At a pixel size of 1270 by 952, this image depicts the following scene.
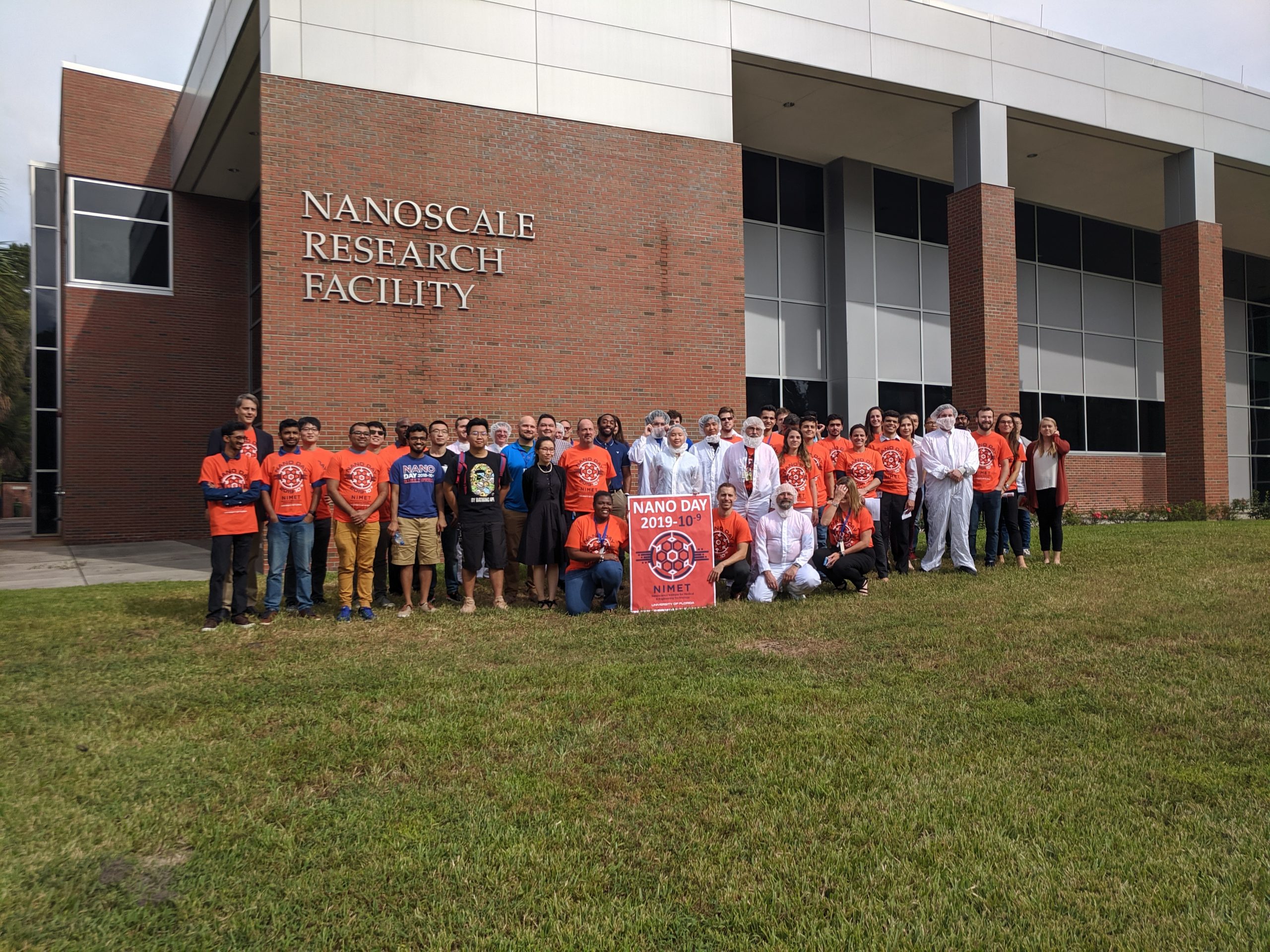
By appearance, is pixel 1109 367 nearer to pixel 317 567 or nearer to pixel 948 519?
pixel 948 519

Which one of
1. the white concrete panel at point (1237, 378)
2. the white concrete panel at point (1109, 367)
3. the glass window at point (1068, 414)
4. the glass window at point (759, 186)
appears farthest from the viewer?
the white concrete panel at point (1237, 378)

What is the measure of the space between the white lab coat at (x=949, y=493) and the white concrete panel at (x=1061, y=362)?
13830 mm

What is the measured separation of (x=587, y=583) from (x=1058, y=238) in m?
20.4

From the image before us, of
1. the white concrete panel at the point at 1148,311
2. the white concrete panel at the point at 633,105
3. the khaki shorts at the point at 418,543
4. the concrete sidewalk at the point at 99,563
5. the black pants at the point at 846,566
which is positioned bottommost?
the concrete sidewalk at the point at 99,563

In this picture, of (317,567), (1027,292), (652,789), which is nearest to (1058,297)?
(1027,292)

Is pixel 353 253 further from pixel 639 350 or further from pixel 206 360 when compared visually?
pixel 206 360

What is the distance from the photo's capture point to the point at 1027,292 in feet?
75.5

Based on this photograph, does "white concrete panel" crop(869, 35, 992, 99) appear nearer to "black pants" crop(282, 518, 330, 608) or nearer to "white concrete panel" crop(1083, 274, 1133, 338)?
"white concrete panel" crop(1083, 274, 1133, 338)

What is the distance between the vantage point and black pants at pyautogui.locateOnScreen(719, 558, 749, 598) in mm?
9117

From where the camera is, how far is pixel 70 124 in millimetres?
18922

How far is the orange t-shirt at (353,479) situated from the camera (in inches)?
342

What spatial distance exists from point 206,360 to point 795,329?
13355 millimetres

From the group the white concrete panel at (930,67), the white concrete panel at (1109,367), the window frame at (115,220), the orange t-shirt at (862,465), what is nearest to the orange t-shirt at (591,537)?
the orange t-shirt at (862,465)

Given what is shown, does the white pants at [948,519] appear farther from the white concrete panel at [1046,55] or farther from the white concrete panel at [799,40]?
the white concrete panel at [1046,55]
